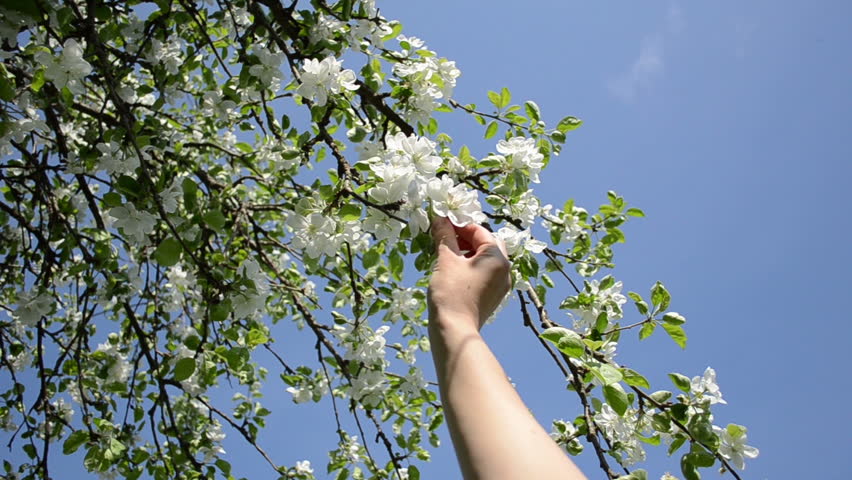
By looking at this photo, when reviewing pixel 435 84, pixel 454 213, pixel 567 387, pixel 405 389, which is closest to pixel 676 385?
pixel 567 387

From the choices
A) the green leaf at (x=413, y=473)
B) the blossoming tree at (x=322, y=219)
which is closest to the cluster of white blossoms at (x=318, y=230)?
the blossoming tree at (x=322, y=219)

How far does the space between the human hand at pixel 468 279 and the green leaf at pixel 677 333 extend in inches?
33.8

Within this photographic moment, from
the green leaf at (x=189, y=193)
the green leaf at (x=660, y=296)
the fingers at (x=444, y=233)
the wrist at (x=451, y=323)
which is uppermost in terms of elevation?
the green leaf at (x=189, y=193)

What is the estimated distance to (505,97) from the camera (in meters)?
2.41

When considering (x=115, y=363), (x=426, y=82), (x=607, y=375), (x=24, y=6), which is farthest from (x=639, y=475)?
(x=115, y=363)

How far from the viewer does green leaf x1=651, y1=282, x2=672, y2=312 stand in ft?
5.89

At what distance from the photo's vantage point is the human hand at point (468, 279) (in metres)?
1.05

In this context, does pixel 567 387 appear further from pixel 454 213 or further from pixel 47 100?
pixel 47 100

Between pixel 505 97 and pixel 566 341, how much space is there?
1.42 metres

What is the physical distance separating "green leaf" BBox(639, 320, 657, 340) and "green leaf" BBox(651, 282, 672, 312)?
0.05 metres

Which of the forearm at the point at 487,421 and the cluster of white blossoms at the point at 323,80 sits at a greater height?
the cluster of white blossoms at the point at 323,80

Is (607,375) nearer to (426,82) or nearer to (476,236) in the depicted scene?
(476,236)

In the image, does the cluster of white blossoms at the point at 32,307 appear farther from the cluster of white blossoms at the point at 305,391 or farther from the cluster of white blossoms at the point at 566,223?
the cluster of white blossoms at the point at 566,223

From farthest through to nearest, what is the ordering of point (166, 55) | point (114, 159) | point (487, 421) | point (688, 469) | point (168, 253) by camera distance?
1. point (166, 55)
2. point (114, 159)
3. point (168, 253)
4. point (688, 469)
5. point (487, 421)
